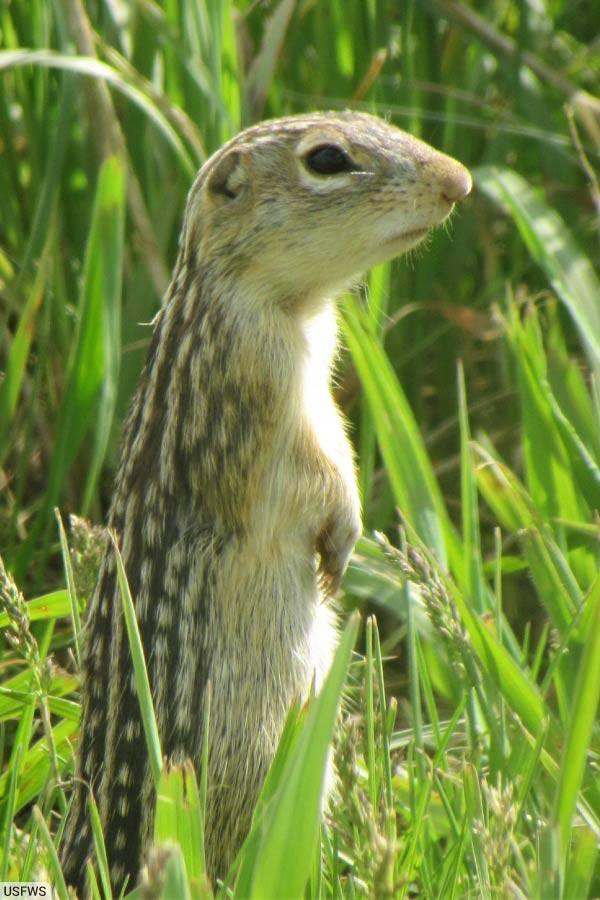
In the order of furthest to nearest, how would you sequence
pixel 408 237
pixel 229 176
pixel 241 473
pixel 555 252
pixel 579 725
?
pixel 555 252 < pixel 229 176 < pixel 408 237 < pixel 241 473 < pixel 579 725

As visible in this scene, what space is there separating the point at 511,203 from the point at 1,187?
143 centimetres

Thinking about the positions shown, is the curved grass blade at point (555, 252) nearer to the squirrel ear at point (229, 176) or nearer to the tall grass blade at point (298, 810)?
the squirrel ear at point (229, 176)

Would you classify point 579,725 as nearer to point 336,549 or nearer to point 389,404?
point 336,549

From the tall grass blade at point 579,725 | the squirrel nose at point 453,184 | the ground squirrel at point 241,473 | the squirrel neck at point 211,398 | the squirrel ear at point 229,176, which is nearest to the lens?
the tall grass blade at point 579,725

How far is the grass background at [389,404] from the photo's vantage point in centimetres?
202

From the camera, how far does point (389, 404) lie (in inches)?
118

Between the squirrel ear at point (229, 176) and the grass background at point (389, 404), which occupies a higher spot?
the squirrel ear at point (229, 176)

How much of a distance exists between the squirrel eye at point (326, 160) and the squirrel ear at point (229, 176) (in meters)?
0.14

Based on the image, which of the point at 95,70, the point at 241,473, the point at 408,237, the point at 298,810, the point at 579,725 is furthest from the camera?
the point at 95,70

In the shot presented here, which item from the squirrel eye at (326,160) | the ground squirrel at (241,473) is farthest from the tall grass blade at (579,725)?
the squirrel eye at (326,160)

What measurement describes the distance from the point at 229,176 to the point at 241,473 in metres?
0.65

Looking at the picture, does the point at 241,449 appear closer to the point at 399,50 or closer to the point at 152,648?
the point at 152,648

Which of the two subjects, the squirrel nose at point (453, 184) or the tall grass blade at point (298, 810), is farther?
the squirrel nose at point (453, 184)

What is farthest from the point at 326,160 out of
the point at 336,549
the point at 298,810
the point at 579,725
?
the point at 298,810
